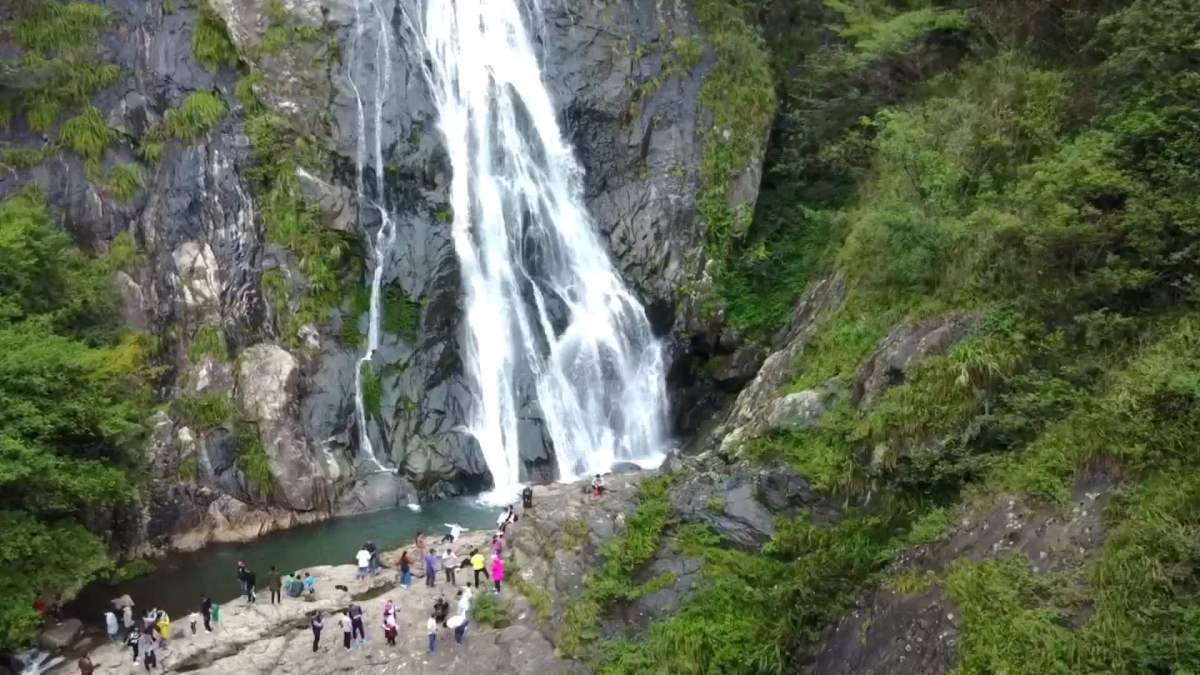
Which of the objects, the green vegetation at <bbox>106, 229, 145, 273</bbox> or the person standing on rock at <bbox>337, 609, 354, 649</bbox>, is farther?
the green vegetation at <bbox>106, 229, 145, 273</bbox>

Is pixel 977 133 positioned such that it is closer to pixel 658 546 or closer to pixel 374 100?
pixel 658 546

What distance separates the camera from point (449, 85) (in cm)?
2888

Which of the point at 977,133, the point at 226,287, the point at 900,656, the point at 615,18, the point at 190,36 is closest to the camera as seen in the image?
the point at 900,656

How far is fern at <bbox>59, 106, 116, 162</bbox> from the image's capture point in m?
24.8

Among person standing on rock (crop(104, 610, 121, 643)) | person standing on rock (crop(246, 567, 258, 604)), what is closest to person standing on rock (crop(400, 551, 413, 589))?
person standing on rock (crop(246, 567, 258, 604))

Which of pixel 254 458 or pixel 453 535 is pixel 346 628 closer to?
pixel 453 535

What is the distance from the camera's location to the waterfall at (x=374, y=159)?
24828 millimetres

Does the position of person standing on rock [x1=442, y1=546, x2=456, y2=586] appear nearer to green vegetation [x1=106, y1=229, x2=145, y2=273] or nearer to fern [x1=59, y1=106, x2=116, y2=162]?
green vegetation [x1=106, y1=229, x2=145, y2=273]

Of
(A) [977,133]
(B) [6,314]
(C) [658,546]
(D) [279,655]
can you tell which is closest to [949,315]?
(A) [977,133]

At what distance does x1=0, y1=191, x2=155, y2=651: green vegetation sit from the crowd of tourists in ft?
5.48

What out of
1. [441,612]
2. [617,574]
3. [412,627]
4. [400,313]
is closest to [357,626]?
[412,627]

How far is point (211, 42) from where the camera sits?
1060 inches

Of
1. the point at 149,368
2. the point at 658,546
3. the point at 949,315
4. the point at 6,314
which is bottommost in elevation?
the point at 658,546

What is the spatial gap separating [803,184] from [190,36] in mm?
21381
